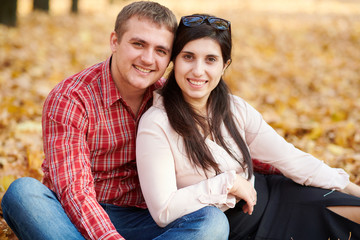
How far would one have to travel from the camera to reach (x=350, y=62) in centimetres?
719

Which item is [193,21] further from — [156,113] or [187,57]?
[156,113]

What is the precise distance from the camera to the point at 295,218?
88.7 inches

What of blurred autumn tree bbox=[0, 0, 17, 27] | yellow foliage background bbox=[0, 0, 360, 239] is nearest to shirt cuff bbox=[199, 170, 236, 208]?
yellow foliage background bbox=[0, 0, 360, 239]

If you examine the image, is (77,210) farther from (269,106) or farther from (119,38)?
(269,106)

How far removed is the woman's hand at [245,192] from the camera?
6.87 ft

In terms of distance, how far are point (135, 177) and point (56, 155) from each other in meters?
0.57

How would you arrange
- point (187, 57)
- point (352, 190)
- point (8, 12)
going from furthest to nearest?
point (8, 12) < point (352, 190) < point (187, 57)

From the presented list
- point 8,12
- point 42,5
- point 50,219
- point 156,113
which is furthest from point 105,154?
point 42,5

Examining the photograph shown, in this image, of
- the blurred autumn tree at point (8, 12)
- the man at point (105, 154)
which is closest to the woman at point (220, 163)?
the man at point (105, 154)

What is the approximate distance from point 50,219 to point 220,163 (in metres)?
0.94

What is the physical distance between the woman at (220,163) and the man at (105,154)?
14 centimetres

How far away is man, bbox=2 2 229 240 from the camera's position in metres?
1.93

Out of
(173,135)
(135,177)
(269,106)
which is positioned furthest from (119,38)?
(269,106)

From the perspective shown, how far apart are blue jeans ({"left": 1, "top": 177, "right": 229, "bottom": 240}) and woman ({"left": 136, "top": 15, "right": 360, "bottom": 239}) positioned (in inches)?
3.7
